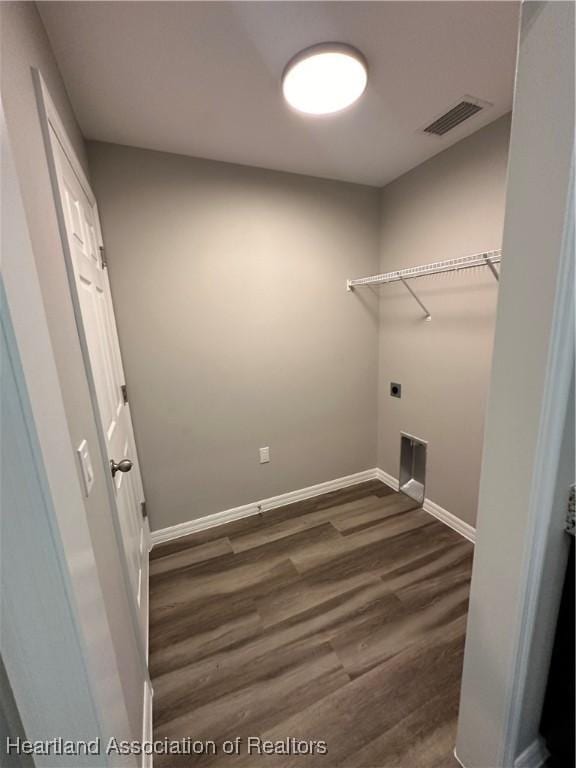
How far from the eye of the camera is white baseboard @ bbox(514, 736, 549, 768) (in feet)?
3.18

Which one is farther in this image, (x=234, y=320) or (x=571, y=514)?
(x=234, y=320)

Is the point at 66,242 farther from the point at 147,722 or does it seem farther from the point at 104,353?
the point at 147,722

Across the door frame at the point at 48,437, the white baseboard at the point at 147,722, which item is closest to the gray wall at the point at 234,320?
the white baseboard at the point at 147,722

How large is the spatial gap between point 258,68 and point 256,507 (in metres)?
2.51

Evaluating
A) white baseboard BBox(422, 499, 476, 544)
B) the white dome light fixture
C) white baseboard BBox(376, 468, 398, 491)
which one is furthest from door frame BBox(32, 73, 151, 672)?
white baseboard BBox(376, 468, 398, 491)

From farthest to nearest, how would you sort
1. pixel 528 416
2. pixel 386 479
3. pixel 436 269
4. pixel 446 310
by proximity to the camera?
pixel 386 479 → pixel 446 310 → pixel 436 269 → pixel 528 416

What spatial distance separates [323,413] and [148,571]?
160 cm

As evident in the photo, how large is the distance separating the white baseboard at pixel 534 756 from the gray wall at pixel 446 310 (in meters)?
1.19

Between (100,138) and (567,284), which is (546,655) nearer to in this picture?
(567,284)

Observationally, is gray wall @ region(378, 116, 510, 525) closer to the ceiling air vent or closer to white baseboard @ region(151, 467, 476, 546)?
white baseboard @ region(151, 467, 476, 546)

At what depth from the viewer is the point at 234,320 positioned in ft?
7.13

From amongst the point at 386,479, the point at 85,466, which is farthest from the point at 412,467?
the point at 85,466

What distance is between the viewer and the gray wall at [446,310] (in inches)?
72.1

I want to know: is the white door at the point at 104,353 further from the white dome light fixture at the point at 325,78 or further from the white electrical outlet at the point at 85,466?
the white dome light fixture at the point at 325,78
